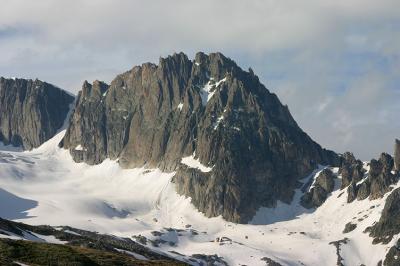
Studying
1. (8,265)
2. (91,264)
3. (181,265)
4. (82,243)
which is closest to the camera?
(8,265)

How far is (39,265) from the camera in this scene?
9350 centimetres

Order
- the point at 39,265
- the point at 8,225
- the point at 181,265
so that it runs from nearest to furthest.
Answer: the point at 39,265, the point at 181,265, the point at 8,225

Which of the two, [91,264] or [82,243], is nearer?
[91,264]

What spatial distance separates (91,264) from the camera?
102125 millimetres

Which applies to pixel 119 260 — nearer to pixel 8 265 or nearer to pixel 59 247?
pixel 59 247

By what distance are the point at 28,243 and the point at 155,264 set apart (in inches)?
764

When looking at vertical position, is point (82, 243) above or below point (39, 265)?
above

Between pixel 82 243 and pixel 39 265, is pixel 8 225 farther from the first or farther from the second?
pixel 39 265

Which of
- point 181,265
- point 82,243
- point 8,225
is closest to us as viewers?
point 181,265

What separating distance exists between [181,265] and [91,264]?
20.9m

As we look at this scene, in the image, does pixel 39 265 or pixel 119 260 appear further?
pixel 119 260

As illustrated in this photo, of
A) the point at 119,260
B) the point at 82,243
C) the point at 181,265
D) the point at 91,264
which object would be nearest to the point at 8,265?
the point at 91,264

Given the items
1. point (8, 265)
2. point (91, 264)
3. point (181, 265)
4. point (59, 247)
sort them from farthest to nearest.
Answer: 1. point (181, 265)
2. point (59, 247)
3. point (91, 264)
4. point (8, 265)

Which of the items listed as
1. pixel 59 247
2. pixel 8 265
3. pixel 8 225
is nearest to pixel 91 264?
pixel 59 247
